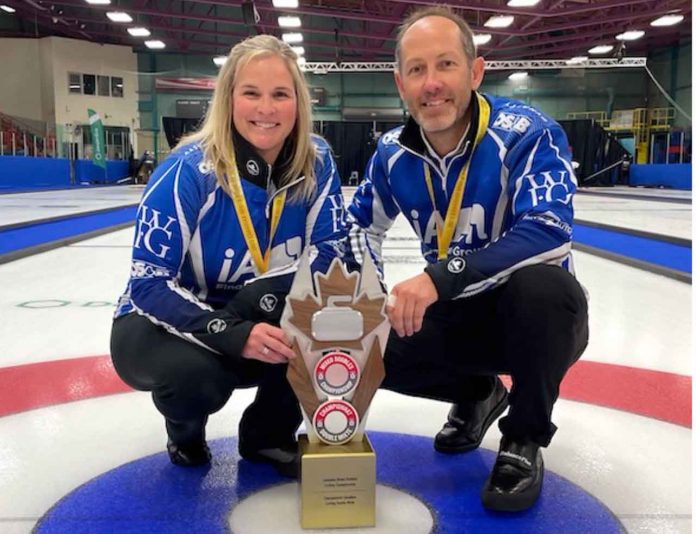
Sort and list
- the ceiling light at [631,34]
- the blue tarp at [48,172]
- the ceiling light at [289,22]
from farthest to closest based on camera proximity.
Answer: the ceiling light at [631,34], the ceiling light at [289,22], the blue tarp at [48,172]

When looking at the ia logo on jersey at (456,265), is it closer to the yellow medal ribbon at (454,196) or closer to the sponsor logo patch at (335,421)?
the yellow medal ribbon at (454,196)

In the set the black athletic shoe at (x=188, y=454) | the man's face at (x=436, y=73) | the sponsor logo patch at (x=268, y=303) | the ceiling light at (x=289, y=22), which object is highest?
the ceiling light at (x=289, y=22)

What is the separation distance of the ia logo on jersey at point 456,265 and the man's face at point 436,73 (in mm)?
324

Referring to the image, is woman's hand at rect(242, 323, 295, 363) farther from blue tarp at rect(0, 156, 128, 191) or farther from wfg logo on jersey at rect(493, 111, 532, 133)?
blue tarp at rect(0, 156, 128, 191)

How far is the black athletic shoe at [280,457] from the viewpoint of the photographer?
4.67 ft

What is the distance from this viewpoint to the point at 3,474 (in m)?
1.40

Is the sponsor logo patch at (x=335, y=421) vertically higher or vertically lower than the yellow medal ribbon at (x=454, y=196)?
lower

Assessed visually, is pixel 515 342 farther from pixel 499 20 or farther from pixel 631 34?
pixel 631 34

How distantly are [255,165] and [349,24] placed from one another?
787 inches

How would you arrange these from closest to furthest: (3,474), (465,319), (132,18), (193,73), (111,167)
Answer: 1. (3,474)
2. (465,319)
3. (132,18)
4. (111,167)
5. (193,73)

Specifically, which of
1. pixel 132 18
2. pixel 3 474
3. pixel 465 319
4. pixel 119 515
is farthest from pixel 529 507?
pixel 132 18

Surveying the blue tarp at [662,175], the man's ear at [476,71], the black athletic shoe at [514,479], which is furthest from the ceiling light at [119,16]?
the black athletic shoe at [514,479]

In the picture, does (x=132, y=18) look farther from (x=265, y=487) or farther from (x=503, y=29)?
(x=265, y=487)

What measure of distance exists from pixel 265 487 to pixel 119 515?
28cm
